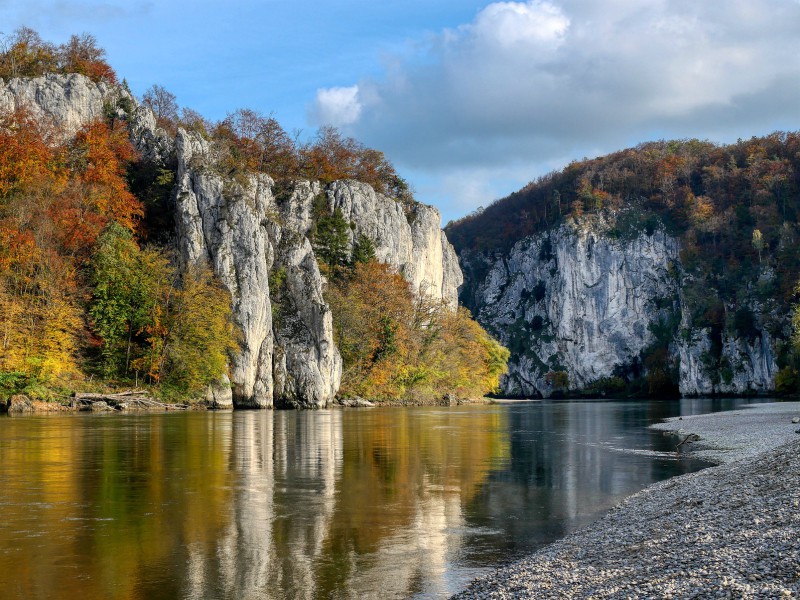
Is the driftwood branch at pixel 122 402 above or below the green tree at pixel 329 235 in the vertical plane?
below

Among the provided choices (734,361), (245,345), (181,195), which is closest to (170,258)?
(181,195)

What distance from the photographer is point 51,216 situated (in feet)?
199

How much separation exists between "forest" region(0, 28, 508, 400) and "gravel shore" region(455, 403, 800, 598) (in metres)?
48.6

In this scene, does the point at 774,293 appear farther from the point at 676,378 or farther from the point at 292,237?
the point at 292,237

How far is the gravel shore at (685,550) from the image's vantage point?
8.28 metres

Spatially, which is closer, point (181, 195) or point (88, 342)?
point (88, 342)

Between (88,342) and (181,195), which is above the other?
(181,195)

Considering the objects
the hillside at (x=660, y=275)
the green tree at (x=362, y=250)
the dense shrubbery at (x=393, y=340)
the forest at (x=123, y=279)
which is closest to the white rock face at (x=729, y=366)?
the hillside at (x=660, y=275)

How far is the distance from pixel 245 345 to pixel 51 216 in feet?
67.6

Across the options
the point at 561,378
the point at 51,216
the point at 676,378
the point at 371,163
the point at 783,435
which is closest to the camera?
the point at 783,435

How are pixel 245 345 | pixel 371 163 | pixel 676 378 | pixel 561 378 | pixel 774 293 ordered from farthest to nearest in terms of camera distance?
pixel 561 378 < pixel 676 378 < pixel 774 293 < pixel 371 163 < pixel 245 345

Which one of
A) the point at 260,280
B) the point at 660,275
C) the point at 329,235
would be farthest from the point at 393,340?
the point at 660,275

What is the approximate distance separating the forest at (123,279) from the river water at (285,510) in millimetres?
28738

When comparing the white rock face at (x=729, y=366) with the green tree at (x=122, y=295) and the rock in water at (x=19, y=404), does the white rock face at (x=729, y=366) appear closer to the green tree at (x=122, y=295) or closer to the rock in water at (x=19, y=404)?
the green tree at (x=122, y=295)
